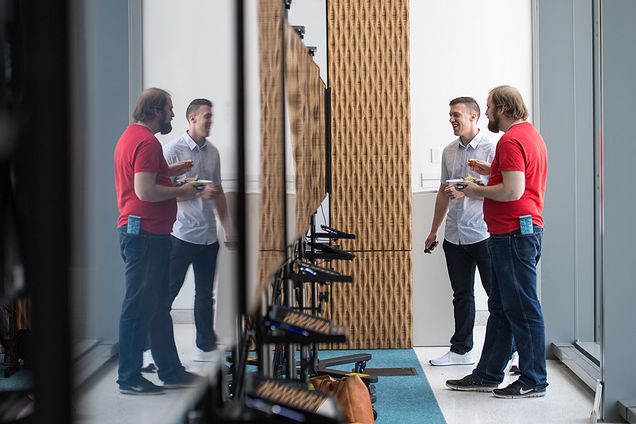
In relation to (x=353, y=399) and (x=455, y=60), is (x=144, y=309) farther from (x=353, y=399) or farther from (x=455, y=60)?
(x=455, y=60)

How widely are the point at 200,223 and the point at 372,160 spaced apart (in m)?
5.41

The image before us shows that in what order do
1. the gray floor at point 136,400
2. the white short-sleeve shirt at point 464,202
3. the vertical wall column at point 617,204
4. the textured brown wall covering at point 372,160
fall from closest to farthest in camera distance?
the gray floor at point 136,400 < the vertical wall column at point 617,204 < the white short-sleeve shirt at point 464,202 < the textured brown wall covering at point 372,160

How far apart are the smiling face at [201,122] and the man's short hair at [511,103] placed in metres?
3.90

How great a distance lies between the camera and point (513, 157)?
489 cm

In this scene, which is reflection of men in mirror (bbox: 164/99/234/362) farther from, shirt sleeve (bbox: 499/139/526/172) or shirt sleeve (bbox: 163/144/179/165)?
shirt sleeve (bbox: 499/139/526/172)

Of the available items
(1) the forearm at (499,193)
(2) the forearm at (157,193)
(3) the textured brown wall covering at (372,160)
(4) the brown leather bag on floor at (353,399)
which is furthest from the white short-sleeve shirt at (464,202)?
(2) the forearm at (157,193)

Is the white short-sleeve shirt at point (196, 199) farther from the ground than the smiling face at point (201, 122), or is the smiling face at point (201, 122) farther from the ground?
the smiling face at point (201, 122)

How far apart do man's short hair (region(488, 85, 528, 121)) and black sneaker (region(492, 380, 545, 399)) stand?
1499 millimetres

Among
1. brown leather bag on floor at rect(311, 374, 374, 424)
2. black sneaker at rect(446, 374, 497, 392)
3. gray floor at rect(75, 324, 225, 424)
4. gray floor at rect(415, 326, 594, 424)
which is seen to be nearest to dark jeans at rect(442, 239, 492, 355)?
gray floor at rect(415, 326, 594, 424)

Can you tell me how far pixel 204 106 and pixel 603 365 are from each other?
365cm

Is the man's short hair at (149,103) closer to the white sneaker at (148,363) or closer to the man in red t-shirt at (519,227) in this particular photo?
the white sneaker at (148,363)

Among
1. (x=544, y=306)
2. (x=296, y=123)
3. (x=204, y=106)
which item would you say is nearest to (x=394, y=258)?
(x=544, y=306)

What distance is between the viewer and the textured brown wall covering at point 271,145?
211 cm

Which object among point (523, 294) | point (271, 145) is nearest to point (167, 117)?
point (271, 145)
